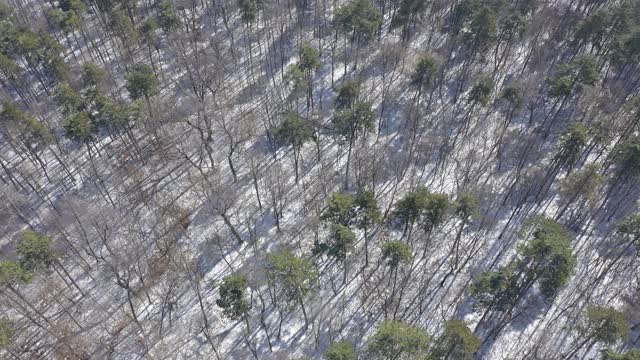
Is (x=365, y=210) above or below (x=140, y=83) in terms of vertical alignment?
below

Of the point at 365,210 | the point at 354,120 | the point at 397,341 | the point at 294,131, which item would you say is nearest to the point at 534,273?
the point at 397,341

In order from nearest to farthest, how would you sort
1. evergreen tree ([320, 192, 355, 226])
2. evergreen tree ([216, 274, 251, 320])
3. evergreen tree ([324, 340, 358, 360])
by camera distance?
evergreen tree ([324, 340, 358, 360]) → evergreen tree ([216, 274, 251, 320]) → evergreen tree ([320, 192, 355, 226])

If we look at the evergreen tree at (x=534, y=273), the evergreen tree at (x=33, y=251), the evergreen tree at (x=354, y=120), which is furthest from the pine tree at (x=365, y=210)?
the evergreen tree at (x=33, y=251)

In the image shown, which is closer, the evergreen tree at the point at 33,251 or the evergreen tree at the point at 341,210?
the evergreen tree at the point at 33,251

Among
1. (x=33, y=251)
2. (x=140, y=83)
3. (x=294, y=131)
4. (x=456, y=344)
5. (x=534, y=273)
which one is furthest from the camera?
(x=140, y=83)

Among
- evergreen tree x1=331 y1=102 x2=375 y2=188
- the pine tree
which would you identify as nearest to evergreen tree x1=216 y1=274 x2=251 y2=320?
the pine tree

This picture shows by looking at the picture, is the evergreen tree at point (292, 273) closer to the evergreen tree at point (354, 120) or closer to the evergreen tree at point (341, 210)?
the evergreen tree at point (341, 210)

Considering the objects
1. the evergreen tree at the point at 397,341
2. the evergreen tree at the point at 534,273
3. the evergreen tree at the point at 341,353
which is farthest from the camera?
the evergreen tree at the point at 534,273

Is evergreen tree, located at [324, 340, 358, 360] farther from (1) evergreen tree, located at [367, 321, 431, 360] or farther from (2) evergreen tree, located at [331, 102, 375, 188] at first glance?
(2) evergreen tree, located at [331, 102, 375, 188]

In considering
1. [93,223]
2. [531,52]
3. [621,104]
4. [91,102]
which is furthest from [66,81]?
[621,104]

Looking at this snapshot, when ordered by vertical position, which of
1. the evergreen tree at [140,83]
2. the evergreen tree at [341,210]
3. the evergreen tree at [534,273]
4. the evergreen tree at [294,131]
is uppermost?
the evergreen tree at [140,83]

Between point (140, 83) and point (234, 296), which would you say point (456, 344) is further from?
point (140, 83)

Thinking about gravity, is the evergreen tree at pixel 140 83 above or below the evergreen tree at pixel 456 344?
Answer: above
